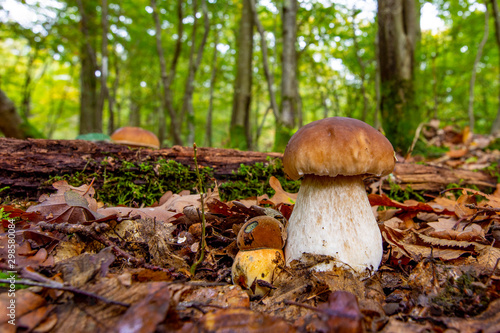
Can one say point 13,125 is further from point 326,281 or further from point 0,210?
point 326,281

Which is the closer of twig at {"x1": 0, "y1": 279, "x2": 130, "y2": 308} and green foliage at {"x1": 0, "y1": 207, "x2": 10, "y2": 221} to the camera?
twig at {"x1": 0, "y1": 279, "x2": 130, "y2": 308}

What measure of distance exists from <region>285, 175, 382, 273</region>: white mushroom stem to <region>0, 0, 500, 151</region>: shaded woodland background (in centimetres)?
258

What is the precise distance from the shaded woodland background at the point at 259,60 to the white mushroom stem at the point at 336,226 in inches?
102

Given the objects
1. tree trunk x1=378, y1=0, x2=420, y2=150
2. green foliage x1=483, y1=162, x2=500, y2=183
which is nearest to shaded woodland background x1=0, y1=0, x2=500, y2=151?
tree trunk x1=378, y1=0, x2=420, y2=150

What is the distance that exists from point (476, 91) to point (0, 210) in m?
20.8

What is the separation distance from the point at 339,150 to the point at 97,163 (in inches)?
98.5

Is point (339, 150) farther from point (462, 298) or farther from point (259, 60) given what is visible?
point (259, 60)

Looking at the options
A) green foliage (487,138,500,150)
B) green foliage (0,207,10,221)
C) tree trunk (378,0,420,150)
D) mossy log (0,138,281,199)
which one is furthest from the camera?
green foliage (487,138,500,150)

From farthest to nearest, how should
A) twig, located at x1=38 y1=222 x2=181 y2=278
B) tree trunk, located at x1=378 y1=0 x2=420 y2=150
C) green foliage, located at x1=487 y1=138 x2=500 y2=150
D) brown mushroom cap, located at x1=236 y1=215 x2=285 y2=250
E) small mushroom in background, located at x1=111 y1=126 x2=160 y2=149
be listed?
1. green foliage, located at x1=487 y1=138 x2=500 y2=150
2. tree trunk, located at x1=378 y1=0 x2=420 y2=150
3. small mushroom in background, located at x1=111 y1=126 x2=160 y2=149
4. brown mushroom cap, located at x1=236 y1=215 x2=285 y2=250
5. twig, located at x1=38 y1=222 x2=181 y2=278

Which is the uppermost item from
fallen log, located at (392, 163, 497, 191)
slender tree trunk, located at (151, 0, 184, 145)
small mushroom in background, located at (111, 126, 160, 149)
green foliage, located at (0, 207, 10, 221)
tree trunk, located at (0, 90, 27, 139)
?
slender tree trunk, located at (151, 0, 184, 145)

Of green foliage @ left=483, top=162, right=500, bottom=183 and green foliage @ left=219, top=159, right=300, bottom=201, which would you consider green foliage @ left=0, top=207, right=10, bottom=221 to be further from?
green foliage @ left=483, top=162, right=500, bottom=183

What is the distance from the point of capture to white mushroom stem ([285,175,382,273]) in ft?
5.85

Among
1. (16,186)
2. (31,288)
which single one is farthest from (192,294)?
(16,186)

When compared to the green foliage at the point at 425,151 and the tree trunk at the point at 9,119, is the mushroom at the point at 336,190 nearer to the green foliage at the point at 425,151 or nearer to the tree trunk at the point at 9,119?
the green foliage at the point at 425,151
